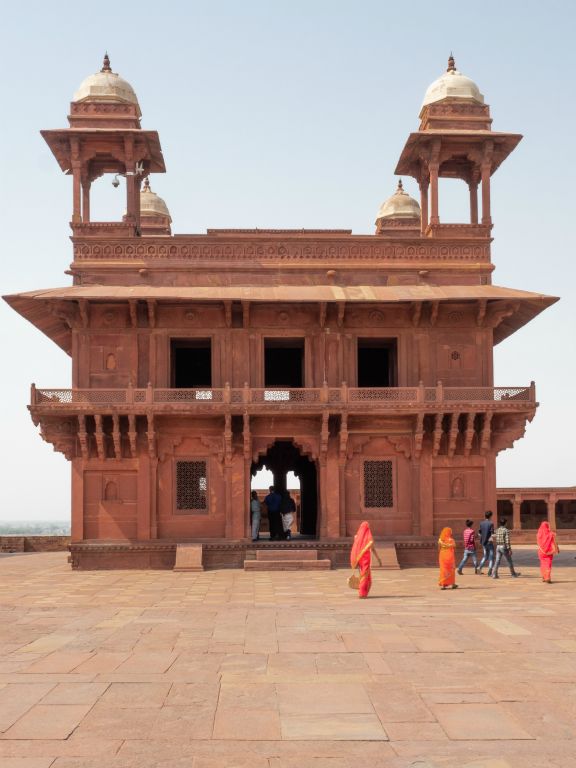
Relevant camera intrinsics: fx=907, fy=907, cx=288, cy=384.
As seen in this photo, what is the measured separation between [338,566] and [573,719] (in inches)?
580

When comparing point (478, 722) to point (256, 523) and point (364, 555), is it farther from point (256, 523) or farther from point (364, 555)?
point (256, 523)

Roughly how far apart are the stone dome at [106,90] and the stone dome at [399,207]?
44.0 feet

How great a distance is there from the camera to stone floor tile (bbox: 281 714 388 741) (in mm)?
6758

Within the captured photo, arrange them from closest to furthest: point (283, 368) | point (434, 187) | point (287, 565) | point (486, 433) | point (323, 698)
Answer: point (323, 698) < point (287, 565) < point (486, 433) < point (434, 187) < point (283, 368)

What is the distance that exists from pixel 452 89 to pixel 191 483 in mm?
12683

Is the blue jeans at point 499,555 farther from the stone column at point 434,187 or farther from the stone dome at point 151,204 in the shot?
the stone dome at point 151,204

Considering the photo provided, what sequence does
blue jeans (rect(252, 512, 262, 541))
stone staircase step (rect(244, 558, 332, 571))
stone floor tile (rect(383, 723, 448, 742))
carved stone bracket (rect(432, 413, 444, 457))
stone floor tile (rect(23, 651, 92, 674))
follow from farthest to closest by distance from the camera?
blue jeans (rect(252, 512, 262, 541)) < carved stone bracket (rect(432, 413, 444, 457)) < stone staircase step (rect(244, 558, 332, 571)) < stone floor tile (rect(23, 651, 92, 674)) < stone floor tile (rect(383, 723, 448, 742))

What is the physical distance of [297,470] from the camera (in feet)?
99.7

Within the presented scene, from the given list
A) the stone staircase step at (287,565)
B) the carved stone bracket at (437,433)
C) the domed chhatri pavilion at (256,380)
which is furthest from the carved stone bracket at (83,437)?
the carved stone bracket at (437,433)

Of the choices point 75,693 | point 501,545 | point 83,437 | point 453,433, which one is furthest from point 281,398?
point 75,693

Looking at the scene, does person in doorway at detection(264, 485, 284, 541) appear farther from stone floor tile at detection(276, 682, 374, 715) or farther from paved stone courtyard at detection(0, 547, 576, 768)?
stone floor tile at detection(276, 682, 374, 715)

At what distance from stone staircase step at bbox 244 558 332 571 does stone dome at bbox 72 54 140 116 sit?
1249 cm

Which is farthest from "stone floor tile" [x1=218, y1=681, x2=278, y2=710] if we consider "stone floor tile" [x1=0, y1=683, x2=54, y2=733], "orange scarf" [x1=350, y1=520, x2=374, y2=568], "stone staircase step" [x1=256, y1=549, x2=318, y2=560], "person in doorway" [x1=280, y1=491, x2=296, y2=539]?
"person in doorway" [x1=280, y1=491, x2=296, y2=539]

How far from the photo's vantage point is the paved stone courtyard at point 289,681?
647cm
